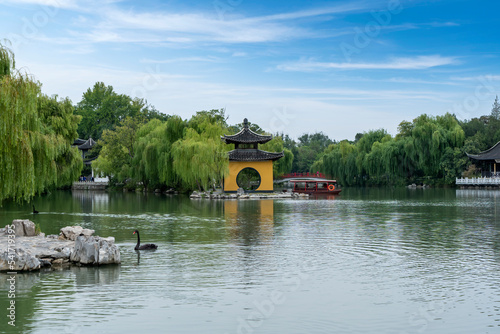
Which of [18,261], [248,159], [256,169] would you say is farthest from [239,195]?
[18,261]

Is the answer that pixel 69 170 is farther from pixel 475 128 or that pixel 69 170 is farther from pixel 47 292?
pixel 475 128

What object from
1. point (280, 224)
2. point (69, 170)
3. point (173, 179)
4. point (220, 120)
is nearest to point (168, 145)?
point (173, 179)

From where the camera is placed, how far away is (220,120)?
145 ft

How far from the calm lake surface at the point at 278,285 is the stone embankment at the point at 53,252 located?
1.13 feet

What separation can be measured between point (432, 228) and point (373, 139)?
140 feet

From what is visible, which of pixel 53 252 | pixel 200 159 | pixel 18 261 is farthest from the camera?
pixel 200 159

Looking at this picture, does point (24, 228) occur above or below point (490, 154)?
below

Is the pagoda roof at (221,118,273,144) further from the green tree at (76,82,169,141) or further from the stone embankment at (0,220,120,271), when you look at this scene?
the green tree at (76,82,169,141)

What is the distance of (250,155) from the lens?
36812 mm

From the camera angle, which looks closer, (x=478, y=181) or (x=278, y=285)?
(x=278, y=285)

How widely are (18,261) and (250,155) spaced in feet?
87.7

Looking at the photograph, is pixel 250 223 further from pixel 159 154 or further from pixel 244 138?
pixel 159 154

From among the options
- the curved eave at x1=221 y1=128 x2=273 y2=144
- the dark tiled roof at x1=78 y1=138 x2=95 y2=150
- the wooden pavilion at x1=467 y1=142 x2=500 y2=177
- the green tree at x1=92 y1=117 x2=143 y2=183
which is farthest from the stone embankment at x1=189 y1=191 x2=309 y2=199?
the dark tiled roof at x1=78 y1=138 x2=95 y2=150

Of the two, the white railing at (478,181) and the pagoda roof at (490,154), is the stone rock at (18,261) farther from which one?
the pagoda roof at (490,154)
